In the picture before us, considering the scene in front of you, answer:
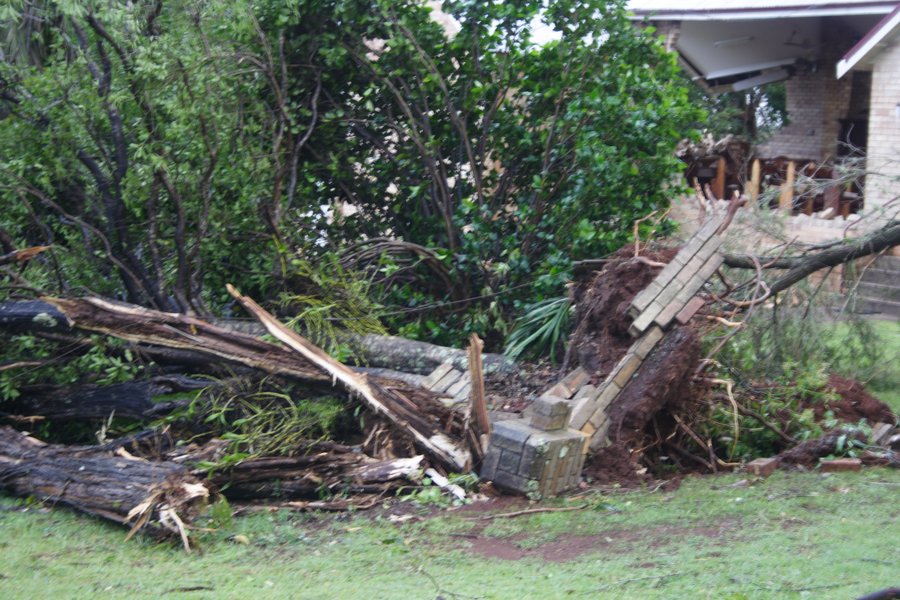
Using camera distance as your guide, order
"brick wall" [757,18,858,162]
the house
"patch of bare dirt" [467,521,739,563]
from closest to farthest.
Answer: "patch of bare dirt" [467,521,739,563], the house, "brick wall" [757,18,858,162]

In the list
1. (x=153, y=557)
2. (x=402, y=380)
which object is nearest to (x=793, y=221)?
(x=402, y=380)

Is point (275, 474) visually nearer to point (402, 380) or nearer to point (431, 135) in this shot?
point (402, 380)

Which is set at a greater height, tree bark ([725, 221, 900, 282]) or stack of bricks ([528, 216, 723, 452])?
tree bark ([725, 221, 900, 282])

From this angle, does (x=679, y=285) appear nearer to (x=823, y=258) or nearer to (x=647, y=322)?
(x=647, y=322)

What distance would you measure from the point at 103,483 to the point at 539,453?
2804 mm

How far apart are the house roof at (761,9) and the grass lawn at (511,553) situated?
39.4 feet

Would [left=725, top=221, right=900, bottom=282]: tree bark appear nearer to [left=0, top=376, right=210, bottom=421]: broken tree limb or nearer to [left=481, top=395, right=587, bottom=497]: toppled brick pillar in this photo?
[left=481, top=395, right=587, bottom=497]: toppled brick pillar

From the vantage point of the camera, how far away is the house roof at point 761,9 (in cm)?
1723

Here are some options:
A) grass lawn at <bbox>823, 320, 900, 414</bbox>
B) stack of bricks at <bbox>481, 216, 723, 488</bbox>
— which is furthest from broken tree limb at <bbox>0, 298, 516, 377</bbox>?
grass lawn at <bbox>823, 320, 900, 414</bbox>

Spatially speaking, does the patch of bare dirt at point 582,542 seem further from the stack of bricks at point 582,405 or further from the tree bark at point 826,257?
the tree bark at point 826,257

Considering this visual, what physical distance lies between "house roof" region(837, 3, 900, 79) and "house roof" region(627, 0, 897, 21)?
72cm

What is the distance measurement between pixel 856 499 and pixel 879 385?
378 cm

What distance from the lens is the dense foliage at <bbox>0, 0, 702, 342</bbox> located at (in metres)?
8.75

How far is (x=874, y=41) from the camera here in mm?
16375
